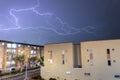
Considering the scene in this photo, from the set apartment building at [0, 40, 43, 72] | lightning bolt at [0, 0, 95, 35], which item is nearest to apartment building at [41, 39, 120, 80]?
lightning bolt at [0, 0, 95, 35]

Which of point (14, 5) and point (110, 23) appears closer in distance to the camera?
point (14, 5)

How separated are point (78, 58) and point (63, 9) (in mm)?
14398

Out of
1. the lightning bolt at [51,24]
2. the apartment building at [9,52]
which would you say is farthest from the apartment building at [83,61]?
the apartment building at [9,52]

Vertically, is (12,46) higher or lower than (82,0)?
lower

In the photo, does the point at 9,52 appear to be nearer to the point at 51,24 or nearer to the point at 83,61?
the point at 83,61

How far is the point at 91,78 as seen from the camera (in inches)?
923

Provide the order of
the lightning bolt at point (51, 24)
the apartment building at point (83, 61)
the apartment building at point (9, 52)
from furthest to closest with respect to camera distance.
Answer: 1. the apartment building at point (9, 52)
2. the apartment building at point (83, 61)
3. the lightning bolt at point (51, 24)

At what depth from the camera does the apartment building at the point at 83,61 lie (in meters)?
22.5

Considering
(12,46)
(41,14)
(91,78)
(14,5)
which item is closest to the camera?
(14,5)

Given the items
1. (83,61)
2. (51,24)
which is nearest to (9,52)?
(83,61)

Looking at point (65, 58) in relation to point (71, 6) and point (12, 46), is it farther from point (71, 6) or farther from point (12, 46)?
point (12, 46)

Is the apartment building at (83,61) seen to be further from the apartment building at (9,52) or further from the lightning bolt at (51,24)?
the apartment building at (9,52)

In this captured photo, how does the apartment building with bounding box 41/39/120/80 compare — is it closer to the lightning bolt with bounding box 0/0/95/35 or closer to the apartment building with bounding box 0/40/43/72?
the lightning bolt with bounding box 0/0/95/35

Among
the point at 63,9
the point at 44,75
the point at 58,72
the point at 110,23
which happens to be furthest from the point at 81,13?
the point at 44,75
